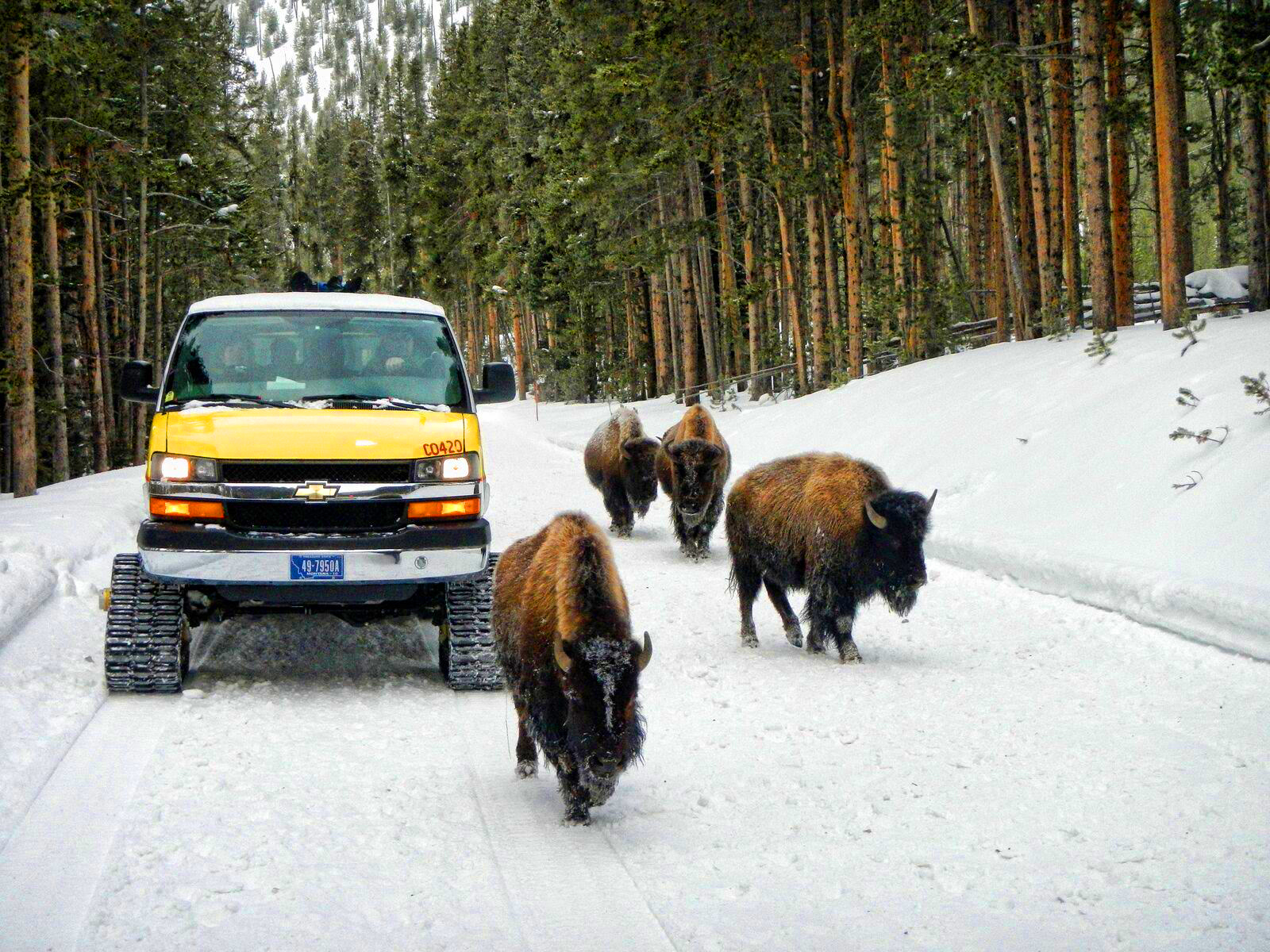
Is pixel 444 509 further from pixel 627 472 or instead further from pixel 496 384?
pixel 627 472

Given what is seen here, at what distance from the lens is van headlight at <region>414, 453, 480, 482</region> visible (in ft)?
23.1

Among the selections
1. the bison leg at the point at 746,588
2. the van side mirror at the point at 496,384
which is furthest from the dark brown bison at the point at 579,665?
the bison leg at the point at 746,588

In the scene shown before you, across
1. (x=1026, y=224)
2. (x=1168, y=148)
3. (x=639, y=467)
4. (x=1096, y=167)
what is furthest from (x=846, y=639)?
(x=1026, y=224)

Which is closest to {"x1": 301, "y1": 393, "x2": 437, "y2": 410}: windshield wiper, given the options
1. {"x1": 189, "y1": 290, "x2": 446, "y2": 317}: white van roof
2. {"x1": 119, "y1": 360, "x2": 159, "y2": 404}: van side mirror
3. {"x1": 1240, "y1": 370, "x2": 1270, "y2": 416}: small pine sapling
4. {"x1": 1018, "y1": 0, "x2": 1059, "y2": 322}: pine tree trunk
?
{"x1": 189, "y1": 290, "x2": 446, "y2": 317}: white van roof

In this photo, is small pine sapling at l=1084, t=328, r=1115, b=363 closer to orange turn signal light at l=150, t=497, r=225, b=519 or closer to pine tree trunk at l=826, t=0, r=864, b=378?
pine tree trunk at l=826, t=0, r=864, b=378

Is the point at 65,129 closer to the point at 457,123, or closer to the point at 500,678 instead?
the point at 500,678

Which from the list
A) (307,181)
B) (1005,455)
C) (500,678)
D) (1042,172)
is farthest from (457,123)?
(500,678)

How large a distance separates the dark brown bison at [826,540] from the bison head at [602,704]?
3.61 meters

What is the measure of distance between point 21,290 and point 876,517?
1537cm

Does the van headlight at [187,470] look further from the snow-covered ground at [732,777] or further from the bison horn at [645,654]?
the bison horn at [645,654]

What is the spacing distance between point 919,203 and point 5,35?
17854mm

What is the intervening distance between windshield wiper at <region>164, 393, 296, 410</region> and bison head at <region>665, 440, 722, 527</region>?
515 cm

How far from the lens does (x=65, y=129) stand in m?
22.0

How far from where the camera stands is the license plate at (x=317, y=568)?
→ 262 inches
